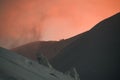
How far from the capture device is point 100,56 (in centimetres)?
2017

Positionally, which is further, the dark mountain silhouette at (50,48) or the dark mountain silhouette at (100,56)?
the dark mountain silhouette at (50,48)

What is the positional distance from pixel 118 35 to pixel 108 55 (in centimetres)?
383

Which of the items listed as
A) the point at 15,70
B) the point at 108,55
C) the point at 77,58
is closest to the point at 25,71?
the point at 15,70

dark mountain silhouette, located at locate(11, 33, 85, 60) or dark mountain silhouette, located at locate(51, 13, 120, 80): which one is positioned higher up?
dark mountain silhouette, located at locate(51, 13, 120, 80)

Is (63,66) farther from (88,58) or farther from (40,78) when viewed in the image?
(40,78)

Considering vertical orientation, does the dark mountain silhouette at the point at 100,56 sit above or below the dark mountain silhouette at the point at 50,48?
above

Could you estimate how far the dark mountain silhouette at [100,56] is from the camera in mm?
17672

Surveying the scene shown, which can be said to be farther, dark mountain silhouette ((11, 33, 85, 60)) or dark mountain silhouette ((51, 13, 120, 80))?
dark mountain silhouette ((11, 33, 85, 60))

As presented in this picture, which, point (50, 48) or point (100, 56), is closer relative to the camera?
point (100, 56)

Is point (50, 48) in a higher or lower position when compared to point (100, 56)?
lower

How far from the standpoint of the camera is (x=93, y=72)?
18.1 m

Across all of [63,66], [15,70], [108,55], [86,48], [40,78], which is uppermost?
[15,70]

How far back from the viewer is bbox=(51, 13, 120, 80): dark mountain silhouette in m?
17.7

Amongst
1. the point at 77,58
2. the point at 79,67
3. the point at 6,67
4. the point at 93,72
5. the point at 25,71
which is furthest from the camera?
the point at 77,58
